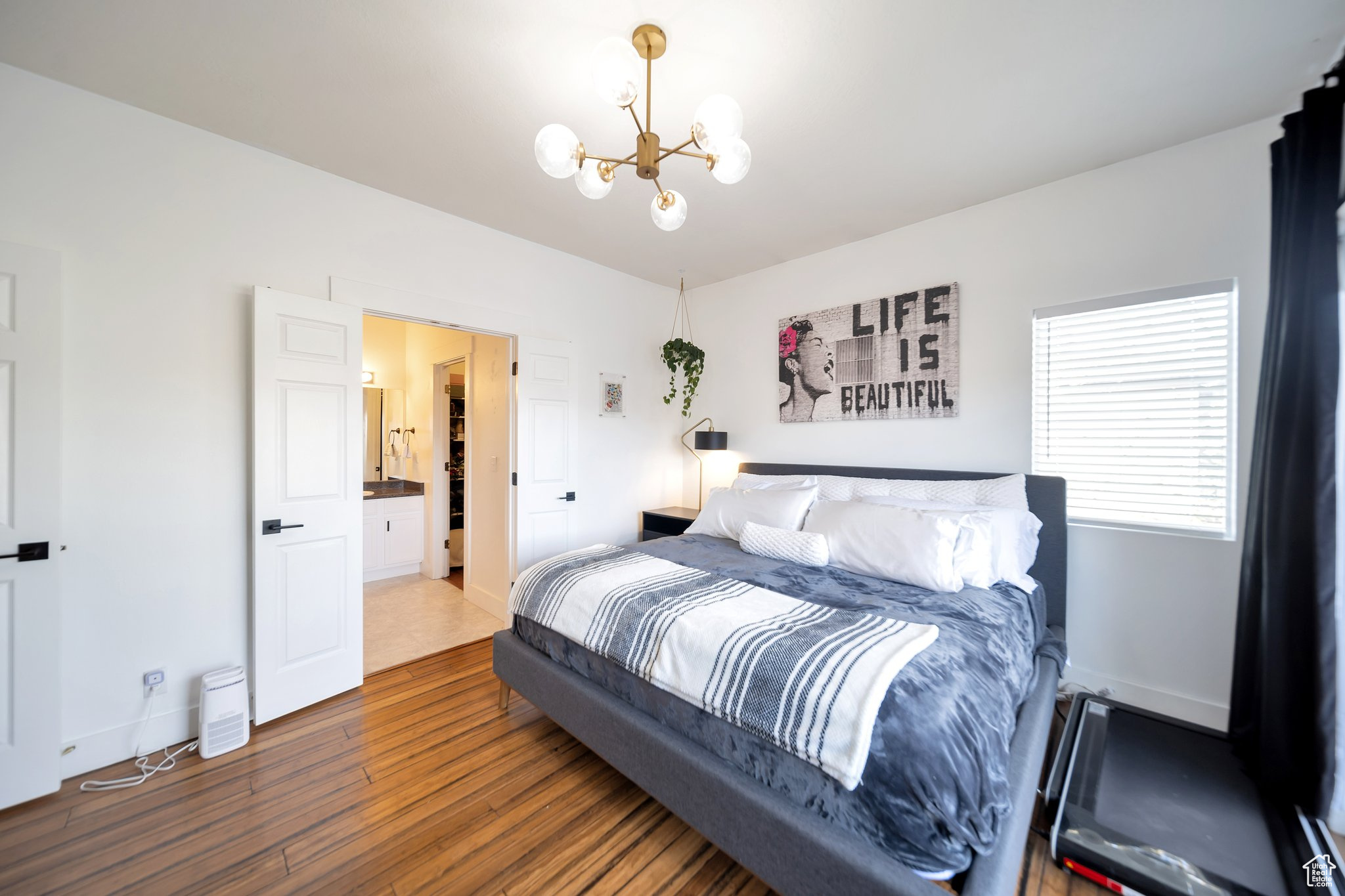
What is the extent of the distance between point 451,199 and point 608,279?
4.61ft

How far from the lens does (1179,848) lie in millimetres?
1457

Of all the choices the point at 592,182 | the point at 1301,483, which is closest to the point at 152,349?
the point at 592,182

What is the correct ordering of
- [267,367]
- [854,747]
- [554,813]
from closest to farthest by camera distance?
[854,747] → [554,813] → [267,367]

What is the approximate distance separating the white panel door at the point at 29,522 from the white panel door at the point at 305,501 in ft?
1.95

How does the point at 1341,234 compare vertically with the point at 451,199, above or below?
below

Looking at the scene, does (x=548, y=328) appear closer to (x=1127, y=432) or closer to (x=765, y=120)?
(x=765, y=120)

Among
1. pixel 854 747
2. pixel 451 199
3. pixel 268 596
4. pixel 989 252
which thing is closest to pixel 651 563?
pixel 854 747

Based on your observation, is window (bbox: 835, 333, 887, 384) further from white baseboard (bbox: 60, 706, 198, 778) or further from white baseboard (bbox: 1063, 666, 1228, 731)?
white baseboard (bbox: 60, 706, 198, 778)

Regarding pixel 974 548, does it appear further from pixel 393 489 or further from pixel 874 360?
pixel 393 489

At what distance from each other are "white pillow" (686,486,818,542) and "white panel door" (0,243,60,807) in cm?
292

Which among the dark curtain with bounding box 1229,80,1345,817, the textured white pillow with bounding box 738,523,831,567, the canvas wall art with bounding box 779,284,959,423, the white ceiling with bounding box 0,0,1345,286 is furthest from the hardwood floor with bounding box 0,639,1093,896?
the white ceiling with bounding box 0,0,1345,286

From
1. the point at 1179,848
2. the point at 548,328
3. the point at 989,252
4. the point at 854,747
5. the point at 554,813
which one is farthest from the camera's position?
the point at 548,328

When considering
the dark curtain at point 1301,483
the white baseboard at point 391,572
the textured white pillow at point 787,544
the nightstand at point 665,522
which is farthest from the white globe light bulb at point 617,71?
the white baseboard at point 391,572

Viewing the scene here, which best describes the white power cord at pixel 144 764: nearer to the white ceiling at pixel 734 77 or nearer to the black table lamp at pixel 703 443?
the white ceiling at pixel 734 77
